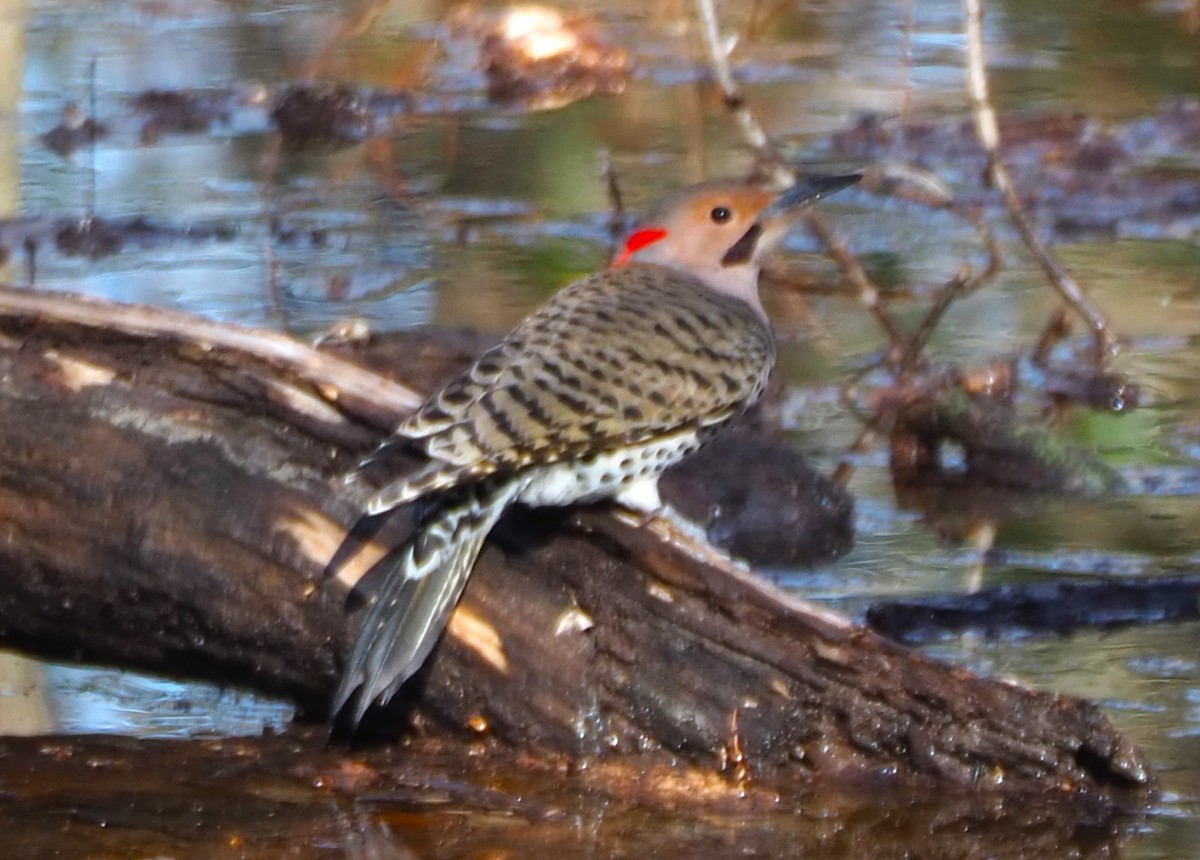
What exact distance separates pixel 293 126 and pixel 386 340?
17.7 ft

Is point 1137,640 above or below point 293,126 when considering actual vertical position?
above

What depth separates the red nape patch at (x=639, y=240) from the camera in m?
5.50

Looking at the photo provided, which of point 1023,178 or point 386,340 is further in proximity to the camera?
point 1023,178

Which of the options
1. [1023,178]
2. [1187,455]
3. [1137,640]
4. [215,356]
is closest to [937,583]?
[1137,640]

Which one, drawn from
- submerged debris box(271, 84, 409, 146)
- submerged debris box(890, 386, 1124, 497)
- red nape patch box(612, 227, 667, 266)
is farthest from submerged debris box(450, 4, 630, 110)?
red nape patch box(612, 227, 667, 266)

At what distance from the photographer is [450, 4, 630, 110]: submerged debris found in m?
12.5

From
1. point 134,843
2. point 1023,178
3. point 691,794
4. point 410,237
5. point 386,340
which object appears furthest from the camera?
point 1023,178

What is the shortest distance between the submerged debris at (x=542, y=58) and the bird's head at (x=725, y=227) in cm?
666

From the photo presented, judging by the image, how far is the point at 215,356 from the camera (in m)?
4.43

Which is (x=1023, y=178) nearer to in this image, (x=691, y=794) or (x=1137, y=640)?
(x=1137, y=640)

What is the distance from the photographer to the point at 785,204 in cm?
544

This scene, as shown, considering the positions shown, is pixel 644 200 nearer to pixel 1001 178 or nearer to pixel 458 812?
pixel 1001 178

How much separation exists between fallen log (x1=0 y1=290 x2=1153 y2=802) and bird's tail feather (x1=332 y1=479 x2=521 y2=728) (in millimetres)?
136

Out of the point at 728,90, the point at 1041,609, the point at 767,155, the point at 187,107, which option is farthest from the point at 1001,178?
the point at 187,107
